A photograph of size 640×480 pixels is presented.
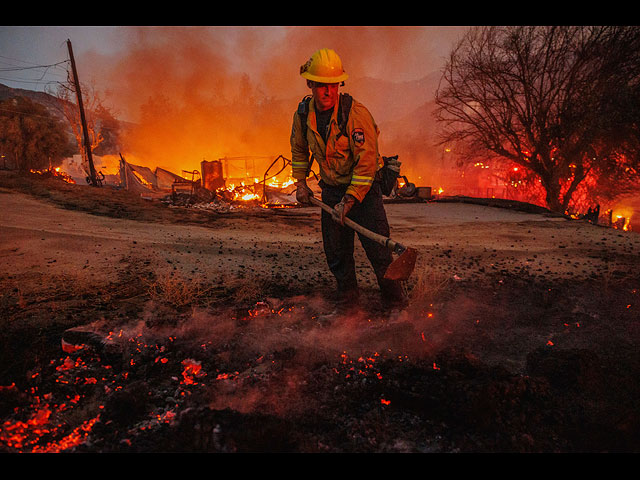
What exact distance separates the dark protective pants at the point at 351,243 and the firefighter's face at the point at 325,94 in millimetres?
774

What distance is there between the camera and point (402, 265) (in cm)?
314

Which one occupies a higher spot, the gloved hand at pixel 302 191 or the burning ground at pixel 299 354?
the gloved hand at pixel 302 191

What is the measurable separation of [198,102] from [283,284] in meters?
63.4

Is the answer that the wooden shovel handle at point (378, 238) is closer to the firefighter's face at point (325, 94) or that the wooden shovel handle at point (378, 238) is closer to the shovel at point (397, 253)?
the shovel at point (397, 253)

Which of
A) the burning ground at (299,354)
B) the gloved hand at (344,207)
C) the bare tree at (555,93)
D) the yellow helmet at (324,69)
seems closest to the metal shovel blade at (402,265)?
the burning ground at (299,354)

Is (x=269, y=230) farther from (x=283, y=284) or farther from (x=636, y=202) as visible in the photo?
(x=636, y=202)

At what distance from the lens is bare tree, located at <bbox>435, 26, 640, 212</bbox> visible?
11.9 metres

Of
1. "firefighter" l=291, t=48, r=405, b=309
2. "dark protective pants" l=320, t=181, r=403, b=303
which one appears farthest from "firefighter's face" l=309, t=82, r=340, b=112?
"dark protective pants" l=320, t=181, r=403, b=303

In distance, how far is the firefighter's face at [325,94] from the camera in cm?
312

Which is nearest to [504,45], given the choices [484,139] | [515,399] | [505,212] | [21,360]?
[484,139]

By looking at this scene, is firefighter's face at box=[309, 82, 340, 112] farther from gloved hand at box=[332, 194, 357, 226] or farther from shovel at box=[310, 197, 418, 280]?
shovel at box=[310, 197, 418, 280]

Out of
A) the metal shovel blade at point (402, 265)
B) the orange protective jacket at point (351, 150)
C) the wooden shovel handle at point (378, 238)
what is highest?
the orange protective jacket at point (351, 150)

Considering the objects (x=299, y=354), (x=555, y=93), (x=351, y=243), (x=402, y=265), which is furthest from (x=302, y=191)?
(x=555, y=93)

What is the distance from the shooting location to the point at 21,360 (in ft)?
8.16
